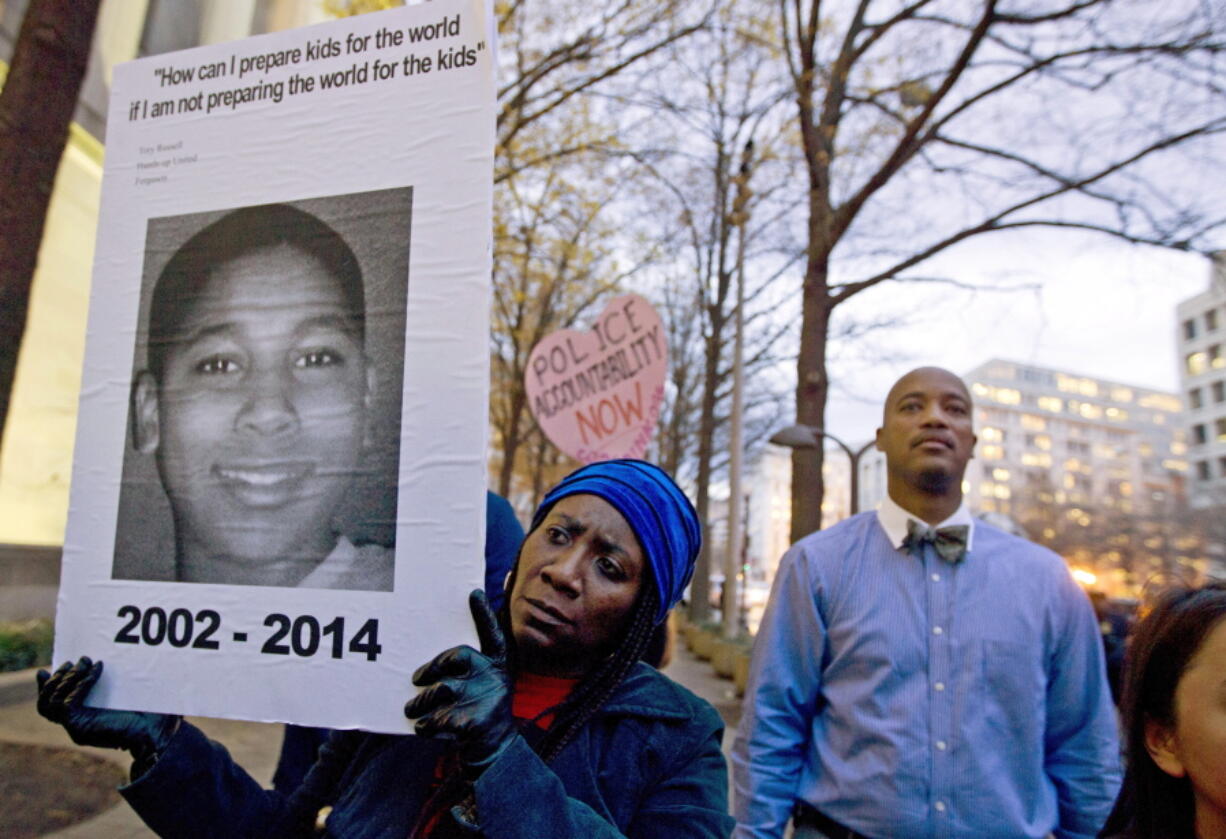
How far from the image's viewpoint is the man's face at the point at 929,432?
8.42 ft

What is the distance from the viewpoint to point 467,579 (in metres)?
1.40

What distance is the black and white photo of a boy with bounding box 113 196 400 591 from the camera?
1.50 m

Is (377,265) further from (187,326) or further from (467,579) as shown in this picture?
(467,579)

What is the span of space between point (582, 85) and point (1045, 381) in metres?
123

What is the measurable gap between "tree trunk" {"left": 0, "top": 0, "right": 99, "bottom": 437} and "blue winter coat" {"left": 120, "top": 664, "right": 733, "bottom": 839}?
315cm

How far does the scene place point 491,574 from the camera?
232 centimetres

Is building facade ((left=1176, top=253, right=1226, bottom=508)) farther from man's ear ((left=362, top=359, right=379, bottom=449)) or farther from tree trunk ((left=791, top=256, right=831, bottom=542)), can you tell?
man's ear ((left=362, top=359, right=379, bottom=449))

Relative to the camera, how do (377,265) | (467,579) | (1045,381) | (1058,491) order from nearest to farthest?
(467,579) → (377,265) → (1058,491) → (1045,381)

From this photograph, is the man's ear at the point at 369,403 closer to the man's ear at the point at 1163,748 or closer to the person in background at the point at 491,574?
the person in background at the point at 491,574

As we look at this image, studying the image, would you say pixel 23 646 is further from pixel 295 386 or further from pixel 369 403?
pixel 369 403

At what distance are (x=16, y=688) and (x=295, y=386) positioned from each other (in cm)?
815

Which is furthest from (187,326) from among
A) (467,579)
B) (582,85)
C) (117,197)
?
(582,85)

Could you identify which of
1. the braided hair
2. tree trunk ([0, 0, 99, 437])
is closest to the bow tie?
the braided hair

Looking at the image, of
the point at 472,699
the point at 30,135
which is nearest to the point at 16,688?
the point at 30,135
